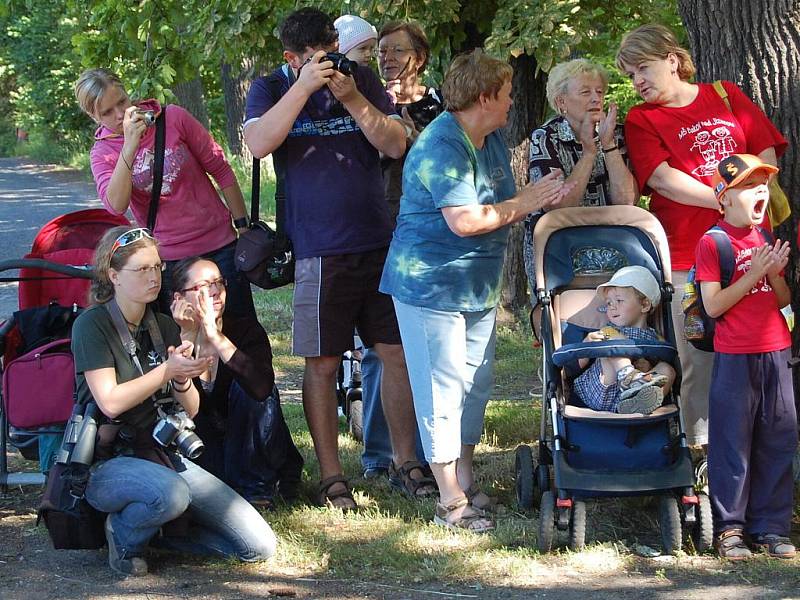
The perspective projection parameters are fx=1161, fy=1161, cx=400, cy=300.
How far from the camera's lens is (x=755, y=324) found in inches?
178

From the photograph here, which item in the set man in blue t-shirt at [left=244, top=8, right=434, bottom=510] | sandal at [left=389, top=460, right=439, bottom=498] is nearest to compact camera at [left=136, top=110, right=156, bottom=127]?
man in blue t-shirt at [left=244, top=8, right=434, bottom=510]

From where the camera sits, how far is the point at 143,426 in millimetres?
4668

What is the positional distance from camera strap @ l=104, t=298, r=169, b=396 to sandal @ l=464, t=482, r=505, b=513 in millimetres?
1511

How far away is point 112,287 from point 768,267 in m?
2.58

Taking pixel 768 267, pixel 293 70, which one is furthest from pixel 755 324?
→ pixel 293 70

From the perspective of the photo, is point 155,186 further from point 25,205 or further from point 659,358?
point 25,205

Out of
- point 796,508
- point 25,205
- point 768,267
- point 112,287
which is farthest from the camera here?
point 25,205

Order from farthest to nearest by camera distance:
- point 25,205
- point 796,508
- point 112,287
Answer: point 25,205
point 796,508
point 112,287

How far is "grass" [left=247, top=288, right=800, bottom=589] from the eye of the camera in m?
4.50

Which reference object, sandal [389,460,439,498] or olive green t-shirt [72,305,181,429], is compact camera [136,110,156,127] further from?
sandal [389,460,439,498]

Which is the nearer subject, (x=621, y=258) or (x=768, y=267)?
(x=768, y=267)

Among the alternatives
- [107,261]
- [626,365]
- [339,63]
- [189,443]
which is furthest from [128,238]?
[626,365]

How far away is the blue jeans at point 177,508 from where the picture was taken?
4453mm

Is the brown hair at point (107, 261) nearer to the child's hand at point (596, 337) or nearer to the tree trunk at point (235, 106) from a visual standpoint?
the child's hand at point (596, 337)
